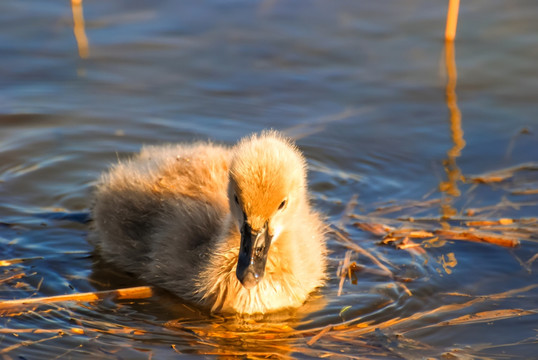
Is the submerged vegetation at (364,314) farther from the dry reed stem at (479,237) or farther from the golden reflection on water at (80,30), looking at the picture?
the golden reflection on water at (80,30)

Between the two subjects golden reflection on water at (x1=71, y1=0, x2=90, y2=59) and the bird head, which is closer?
the bird head

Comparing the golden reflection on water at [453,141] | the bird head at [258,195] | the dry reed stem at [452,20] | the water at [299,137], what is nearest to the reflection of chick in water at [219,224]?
the bird head at [258,195]

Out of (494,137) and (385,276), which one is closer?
(385,276)

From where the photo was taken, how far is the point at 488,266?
16.0 feet

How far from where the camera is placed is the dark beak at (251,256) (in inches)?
166

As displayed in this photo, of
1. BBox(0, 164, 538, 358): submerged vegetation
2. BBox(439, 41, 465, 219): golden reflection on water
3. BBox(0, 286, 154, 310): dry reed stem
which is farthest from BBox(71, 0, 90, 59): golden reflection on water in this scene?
BBox(0, 286, 154, 310): dry reed stem

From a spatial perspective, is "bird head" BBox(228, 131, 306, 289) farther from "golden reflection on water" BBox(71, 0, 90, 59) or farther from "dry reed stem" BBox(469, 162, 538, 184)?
"golden reflection on water" BBox(71, 0, 90, 59)

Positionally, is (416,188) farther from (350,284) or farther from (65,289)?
(65,289)

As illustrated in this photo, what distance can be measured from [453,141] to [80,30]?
3.46 meters

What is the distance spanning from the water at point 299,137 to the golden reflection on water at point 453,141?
0.08 ft

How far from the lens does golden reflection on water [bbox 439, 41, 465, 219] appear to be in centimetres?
569

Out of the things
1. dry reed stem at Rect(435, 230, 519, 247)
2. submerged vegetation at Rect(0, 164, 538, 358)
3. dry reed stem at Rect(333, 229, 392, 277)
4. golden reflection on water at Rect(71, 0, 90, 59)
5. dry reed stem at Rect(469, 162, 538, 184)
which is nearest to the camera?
submerged vegetation at Rect(0, 164, 538, 358)

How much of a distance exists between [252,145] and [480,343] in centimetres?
139

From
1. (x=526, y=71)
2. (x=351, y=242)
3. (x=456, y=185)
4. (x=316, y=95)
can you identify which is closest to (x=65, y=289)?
(x=351, y=242)
